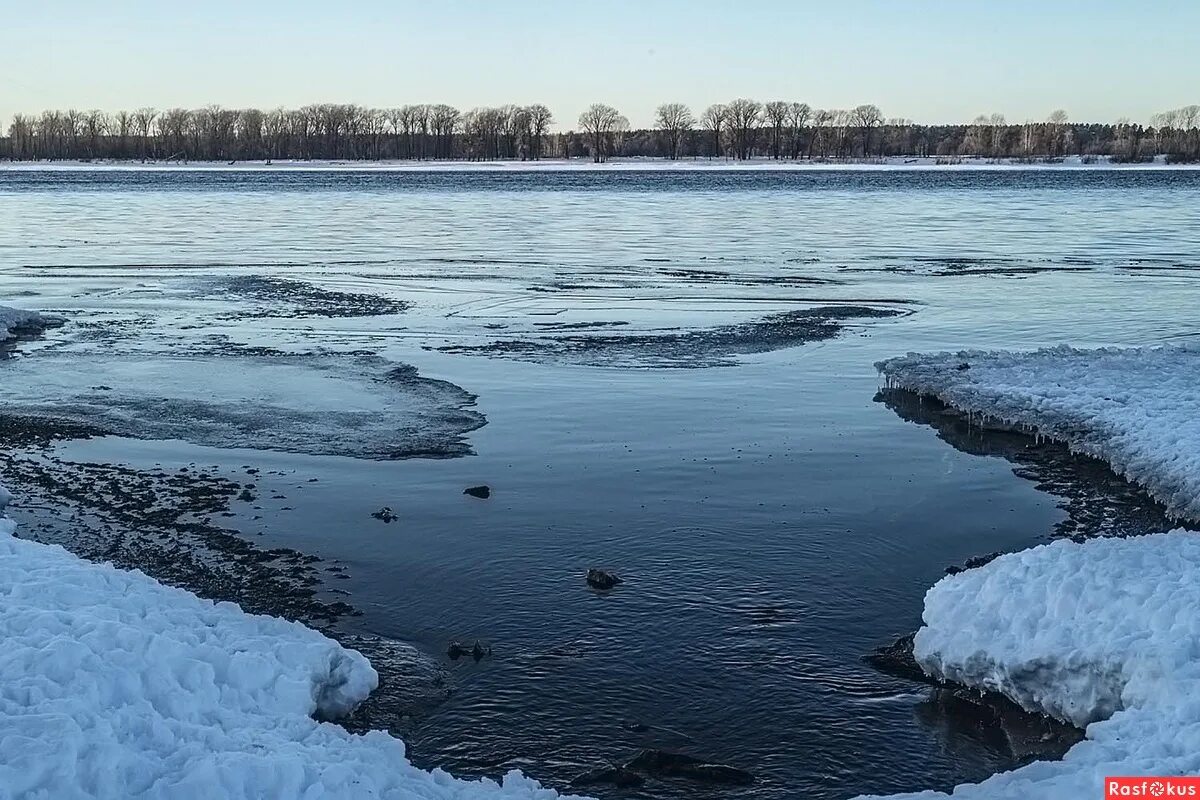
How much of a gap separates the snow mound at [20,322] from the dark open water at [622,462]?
648 mm

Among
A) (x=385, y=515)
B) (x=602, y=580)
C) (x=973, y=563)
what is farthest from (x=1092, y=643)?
(x=385, y=515)

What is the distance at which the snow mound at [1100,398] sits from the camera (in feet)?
41.6

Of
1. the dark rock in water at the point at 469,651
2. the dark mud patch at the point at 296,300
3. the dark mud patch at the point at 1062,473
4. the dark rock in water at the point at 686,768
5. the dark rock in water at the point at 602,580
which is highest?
the dark mud patch at the point at 296,300

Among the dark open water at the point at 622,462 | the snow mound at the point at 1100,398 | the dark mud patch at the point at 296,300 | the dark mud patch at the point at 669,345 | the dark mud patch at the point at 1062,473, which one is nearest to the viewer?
the dark open water at the point at 622,462

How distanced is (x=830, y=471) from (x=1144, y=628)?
219 inches

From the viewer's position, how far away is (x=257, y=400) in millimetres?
16344

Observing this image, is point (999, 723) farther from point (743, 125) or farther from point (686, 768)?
point (743, 125)

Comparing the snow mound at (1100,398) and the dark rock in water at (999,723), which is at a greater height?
the snow mound at (1100,398)

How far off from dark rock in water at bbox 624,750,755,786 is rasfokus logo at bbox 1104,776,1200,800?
1947 mm

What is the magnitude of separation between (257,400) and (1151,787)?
12394mm

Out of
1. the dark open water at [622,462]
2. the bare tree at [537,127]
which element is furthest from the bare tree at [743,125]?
the dark open water at [622,462]

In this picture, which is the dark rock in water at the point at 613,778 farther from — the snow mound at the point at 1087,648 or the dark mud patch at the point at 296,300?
the dark mud patch at the point at 296,300

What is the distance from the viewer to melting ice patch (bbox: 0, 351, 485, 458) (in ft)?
47.6

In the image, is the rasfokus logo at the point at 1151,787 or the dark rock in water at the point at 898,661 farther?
the dark rock in water at the point at 898,661
